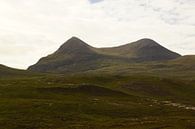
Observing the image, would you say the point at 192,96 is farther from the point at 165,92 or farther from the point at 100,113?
the point at 100,113

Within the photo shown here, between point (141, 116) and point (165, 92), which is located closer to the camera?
point (141, 116)

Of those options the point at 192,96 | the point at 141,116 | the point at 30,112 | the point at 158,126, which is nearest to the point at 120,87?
the point at 192,96

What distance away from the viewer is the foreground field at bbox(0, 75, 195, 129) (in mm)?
78869

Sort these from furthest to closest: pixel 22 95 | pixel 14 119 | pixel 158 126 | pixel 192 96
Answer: pixel 192 96 → pixel 22 95 → pixel 14 119 → pixel 158 126

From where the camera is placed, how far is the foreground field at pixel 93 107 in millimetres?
78869

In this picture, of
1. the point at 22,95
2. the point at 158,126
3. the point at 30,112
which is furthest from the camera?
the point at 22,95

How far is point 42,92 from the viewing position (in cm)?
11994

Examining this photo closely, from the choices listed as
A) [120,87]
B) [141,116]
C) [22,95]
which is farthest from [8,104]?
[120,87]

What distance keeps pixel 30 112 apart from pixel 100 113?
51.1 ft

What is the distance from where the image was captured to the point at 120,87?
149 metres

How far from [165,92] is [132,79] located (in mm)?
19900

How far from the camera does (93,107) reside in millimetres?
98500

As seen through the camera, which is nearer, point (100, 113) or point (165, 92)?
point (100, 113)

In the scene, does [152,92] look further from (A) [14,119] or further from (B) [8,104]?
(A) [14,119]
